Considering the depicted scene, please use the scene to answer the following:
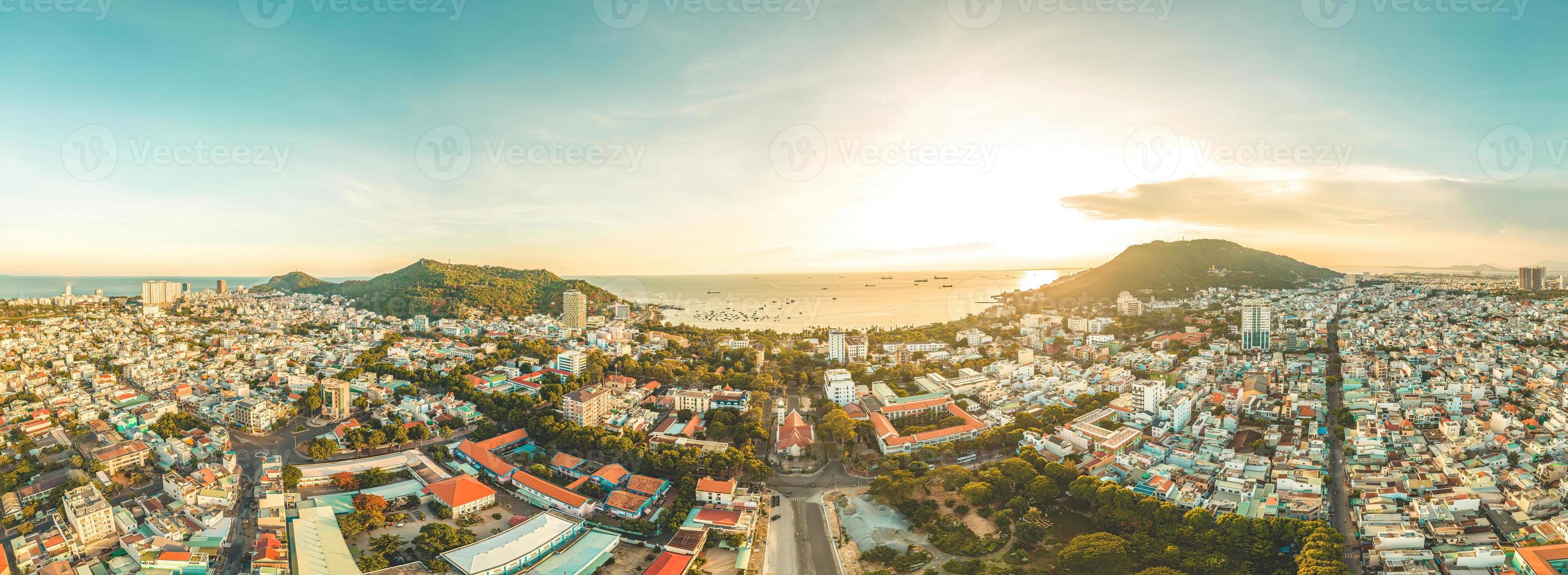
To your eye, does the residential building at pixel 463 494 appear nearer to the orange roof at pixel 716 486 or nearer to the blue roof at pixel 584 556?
the blue roof at pixel 584 556

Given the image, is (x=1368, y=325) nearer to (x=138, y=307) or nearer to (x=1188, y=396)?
(x=1188, y=396)

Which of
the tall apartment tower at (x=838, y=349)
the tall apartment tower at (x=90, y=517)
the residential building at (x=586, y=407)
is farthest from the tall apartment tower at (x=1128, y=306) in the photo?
the tall apartment tower at (x=90, y=517)

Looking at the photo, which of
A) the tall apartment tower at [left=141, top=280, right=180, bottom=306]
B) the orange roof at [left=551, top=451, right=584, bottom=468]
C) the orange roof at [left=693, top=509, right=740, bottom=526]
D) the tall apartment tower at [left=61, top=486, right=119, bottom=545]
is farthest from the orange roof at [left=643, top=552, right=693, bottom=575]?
the tall apartment tower at [left=141, top=280, right=180, bottom=306]

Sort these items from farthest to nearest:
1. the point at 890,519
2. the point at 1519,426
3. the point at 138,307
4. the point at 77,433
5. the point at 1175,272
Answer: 1. the point at 1175,272
2. the point at 138,307
3. the point at 77,433
4. the point at 1519,426
5. the point at 890,519

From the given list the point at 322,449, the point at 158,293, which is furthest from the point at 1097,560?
the point at 158,293

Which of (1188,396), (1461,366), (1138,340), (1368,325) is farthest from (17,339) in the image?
(1368,325)
